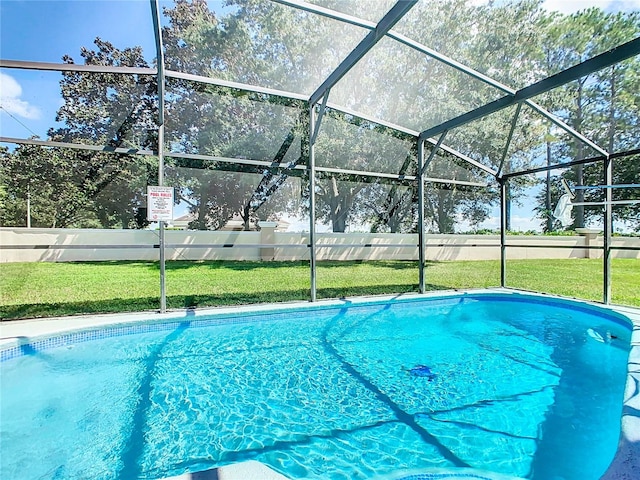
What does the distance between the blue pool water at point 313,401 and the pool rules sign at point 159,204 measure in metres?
1.45

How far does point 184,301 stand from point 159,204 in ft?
5.86

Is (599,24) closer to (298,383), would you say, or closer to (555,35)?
(555,35)

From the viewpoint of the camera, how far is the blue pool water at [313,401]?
1.92m

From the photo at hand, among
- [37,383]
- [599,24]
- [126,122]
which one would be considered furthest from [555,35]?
[37,383]

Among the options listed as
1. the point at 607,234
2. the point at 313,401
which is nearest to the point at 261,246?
the point at 313,401

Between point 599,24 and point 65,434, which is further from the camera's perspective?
point 599,24

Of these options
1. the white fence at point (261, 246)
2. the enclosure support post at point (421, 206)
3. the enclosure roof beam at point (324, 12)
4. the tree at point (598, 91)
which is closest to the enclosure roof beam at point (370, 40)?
the enclosure roof beam at point (324, 12)

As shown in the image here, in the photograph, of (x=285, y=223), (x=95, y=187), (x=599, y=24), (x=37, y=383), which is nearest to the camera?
(x=37, y=383)

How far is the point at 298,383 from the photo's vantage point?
2902 millimetres

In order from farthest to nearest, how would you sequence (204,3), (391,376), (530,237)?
1. (530,237)
2. (204,3)
3. (391,376)

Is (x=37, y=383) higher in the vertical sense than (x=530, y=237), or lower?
lower

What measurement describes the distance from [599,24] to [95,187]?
722 centimetres

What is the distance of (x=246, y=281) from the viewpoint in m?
6.62

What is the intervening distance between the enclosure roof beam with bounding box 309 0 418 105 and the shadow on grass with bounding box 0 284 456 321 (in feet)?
11.4
